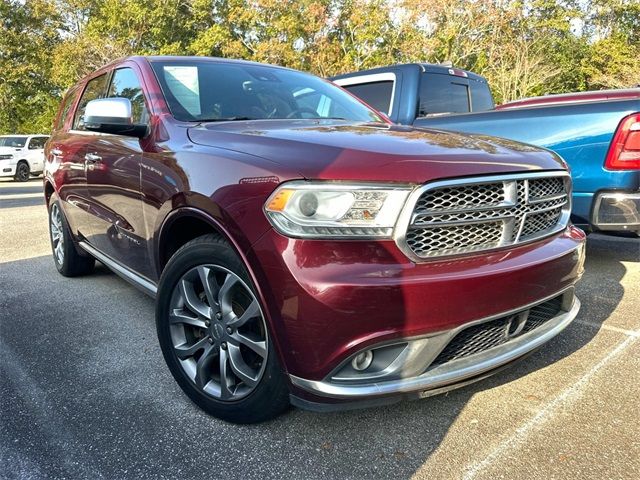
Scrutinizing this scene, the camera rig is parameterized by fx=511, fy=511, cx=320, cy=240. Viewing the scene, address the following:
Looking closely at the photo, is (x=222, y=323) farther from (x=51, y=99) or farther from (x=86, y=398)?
(x=51, y=99)

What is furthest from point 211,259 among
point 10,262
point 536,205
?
point 10,262

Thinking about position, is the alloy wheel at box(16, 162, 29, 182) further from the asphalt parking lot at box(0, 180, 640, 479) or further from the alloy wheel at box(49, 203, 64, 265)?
the asphalt parking lot at box(0, 180, 640, 479)

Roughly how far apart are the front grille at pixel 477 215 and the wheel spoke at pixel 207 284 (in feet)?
2.96

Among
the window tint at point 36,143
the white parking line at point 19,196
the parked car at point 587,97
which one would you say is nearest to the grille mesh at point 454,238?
the parked car at point 587,97

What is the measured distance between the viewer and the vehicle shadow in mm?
2010

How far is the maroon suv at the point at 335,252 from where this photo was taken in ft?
5.88

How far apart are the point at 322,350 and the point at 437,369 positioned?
457mm

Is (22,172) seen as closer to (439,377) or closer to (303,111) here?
(303,111)

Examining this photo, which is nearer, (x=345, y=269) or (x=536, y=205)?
(x=345, y=269)

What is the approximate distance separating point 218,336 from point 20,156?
19.6 metres

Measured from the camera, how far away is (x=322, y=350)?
1.79 metres

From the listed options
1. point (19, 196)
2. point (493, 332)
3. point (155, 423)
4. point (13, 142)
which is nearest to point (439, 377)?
point (493, 332)

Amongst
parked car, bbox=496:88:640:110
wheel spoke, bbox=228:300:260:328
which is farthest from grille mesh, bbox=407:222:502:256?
parked car, bbox=496:88:640:110

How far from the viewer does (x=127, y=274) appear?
3240 millimetres
